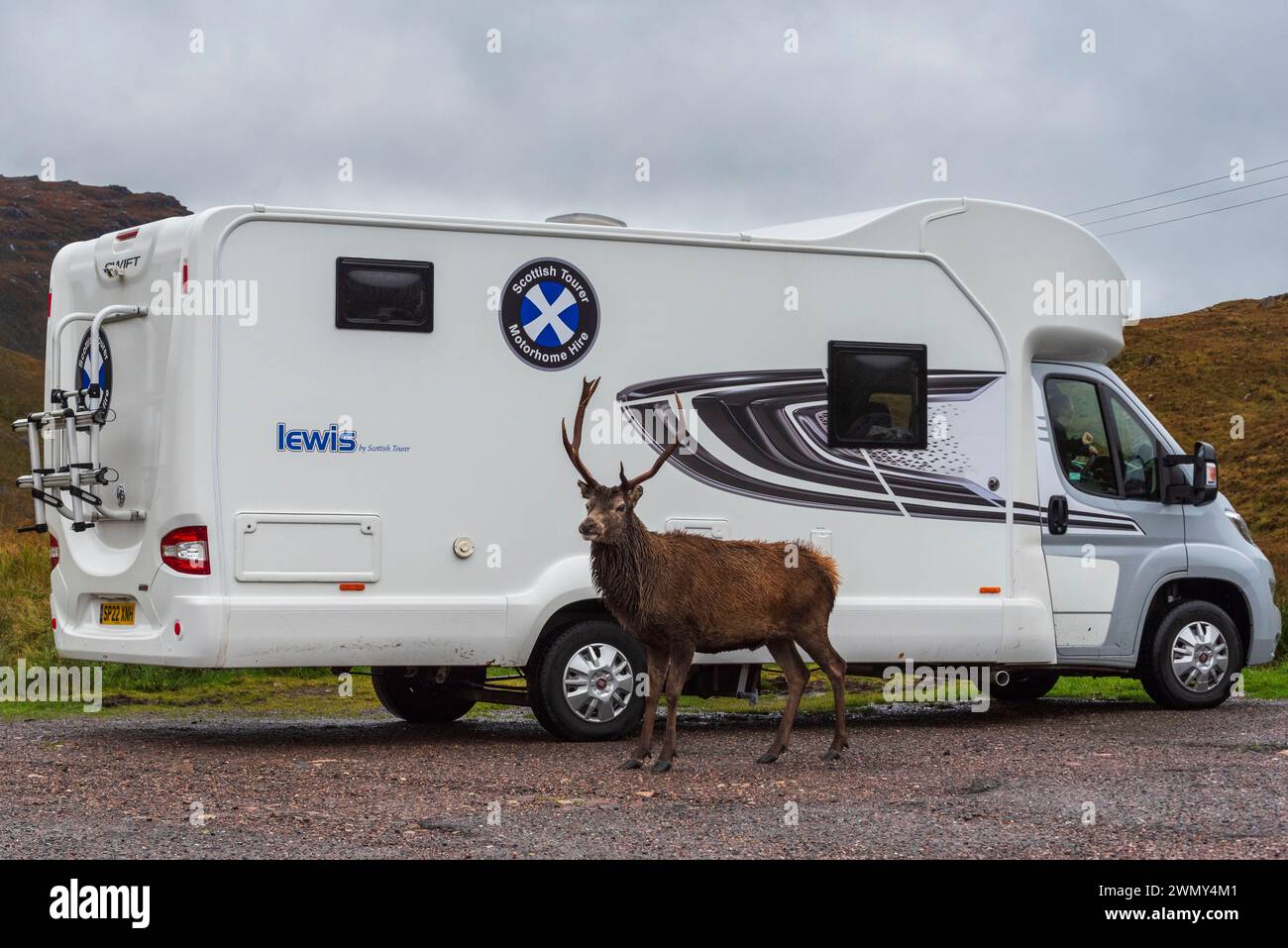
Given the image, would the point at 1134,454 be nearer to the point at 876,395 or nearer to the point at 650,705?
the point at 876,395

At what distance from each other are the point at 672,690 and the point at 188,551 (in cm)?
285

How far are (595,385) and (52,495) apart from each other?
3.40m

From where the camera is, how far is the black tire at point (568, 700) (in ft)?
33.4

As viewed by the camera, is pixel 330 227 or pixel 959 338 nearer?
pixel 330 227

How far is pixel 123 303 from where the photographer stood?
1017cm

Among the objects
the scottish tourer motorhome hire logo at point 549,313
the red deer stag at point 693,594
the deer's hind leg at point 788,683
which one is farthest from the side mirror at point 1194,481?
the scottish tourer motorhome hire logo at point 549,313

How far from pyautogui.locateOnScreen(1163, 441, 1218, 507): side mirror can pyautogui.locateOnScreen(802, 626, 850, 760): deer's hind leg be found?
3534 mm

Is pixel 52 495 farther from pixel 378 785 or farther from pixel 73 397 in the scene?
pixel 378 785

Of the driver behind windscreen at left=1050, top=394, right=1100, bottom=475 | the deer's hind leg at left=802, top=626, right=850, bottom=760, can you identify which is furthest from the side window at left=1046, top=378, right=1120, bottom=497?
the deer's hind leg at left=802, top=626, right=850, bottom=760

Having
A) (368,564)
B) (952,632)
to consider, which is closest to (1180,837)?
(952,632)

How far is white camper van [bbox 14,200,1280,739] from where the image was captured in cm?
959

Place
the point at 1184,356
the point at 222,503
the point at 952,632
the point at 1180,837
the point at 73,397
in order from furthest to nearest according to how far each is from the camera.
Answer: the point at 1184,356, the point at 952,632, the point at 73,397, the point at 222,503, the point at 1180,837

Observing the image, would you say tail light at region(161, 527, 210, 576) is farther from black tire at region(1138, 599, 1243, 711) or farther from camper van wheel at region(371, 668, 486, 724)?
black tire at region(1138, 599, 1243, 711)

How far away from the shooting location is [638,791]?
8352 mm
